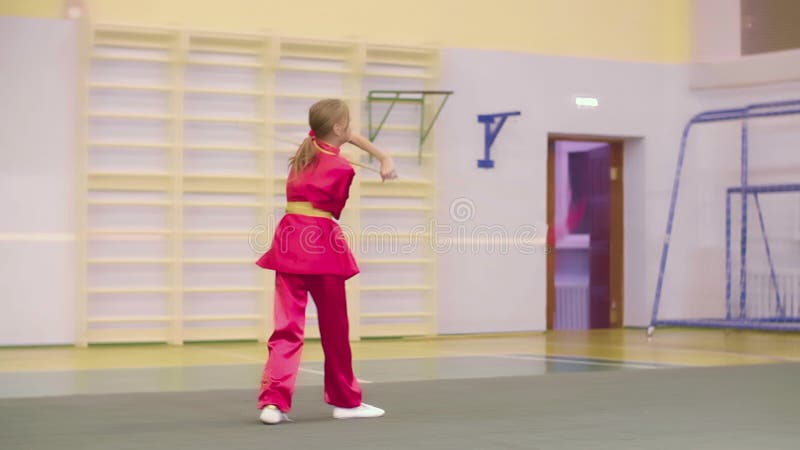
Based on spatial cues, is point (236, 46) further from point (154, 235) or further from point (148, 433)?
point (148, 433)

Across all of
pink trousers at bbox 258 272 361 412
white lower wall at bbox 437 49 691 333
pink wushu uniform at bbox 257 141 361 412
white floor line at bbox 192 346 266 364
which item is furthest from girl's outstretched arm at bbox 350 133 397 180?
white lower wall at bbox 437 49 691 333

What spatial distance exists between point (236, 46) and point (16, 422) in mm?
5546

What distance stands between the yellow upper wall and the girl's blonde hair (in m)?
4.98

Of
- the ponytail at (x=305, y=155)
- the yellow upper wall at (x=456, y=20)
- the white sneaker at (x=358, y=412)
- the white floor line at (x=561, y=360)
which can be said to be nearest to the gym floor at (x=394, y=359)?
the white floor line at (x=561, y=360)

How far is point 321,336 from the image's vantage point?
449cm

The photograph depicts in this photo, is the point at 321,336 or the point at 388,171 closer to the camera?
the point at 388,171

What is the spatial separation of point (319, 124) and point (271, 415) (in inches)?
→ 44.0

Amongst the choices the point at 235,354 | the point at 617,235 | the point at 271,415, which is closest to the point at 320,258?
the point at 271,415

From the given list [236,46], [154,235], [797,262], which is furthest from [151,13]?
[797,262]

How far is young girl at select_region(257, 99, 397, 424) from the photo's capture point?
4.41 meters

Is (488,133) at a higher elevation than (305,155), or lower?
higher

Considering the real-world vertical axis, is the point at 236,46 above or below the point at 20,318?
above

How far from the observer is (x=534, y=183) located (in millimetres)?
10672

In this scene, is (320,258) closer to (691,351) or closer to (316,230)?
(316,230)
